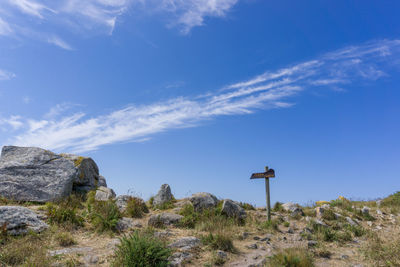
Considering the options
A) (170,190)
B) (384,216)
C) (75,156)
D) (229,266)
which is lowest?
(229,266)

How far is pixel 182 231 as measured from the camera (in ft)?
34.8

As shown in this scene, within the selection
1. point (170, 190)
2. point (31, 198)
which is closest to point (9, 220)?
point (31, 198)

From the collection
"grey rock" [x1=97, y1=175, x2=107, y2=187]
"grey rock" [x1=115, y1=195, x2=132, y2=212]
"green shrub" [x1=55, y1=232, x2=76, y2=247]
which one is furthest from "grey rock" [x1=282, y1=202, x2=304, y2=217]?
"grey rock" [x1=97, y1=175, x2=107, y2=187]

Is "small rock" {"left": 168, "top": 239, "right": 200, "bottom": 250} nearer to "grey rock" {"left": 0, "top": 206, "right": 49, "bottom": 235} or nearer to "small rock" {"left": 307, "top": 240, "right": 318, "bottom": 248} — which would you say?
"small rock" {"left": 307, "top": 240, "right": 318, "bottom": 248}

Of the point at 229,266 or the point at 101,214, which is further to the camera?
the point at 101,214

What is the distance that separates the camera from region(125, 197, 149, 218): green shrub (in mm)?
12516

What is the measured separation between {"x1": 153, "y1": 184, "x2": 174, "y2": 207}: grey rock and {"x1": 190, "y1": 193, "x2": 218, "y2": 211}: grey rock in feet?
7.53

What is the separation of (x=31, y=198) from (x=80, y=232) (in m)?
5.15

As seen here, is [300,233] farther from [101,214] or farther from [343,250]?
[101,214]

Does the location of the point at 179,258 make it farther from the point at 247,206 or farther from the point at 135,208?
the point at 247,206

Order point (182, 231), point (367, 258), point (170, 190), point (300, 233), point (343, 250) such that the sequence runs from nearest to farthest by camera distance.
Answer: point (367, 258), point (343, 250), point (182, 231), point (300, 233), point (170, 190)

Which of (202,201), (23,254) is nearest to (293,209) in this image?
(202,201)

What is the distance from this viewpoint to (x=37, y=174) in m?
14.3

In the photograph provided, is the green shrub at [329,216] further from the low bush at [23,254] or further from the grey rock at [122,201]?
the low bush at [23,254]
